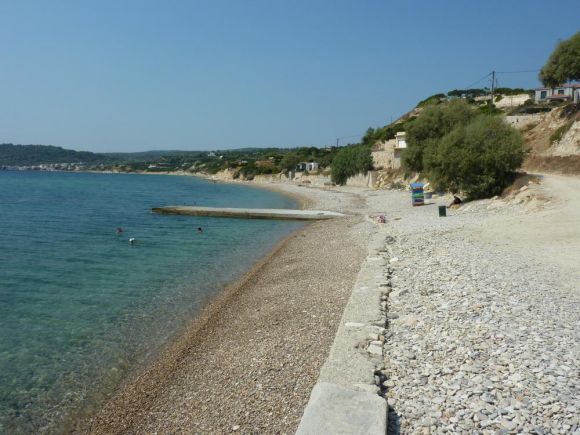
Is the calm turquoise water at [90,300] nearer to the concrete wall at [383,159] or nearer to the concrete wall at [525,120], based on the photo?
the concrete wall at [525,120]

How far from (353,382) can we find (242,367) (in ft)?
8.74

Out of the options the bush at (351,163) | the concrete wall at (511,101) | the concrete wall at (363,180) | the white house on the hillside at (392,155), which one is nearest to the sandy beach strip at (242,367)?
the white house on the hillside at (392,155)

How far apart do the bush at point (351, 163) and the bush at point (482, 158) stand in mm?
42776

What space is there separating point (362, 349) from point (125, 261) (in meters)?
15.7

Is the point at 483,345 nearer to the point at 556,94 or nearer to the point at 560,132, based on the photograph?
the point at 560,132

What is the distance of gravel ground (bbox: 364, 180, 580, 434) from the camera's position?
580cm

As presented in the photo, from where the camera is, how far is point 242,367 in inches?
342

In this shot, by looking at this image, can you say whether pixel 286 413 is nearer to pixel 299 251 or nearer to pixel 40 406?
pixel 40 406

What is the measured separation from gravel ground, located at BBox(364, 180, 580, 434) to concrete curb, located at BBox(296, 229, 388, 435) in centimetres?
29

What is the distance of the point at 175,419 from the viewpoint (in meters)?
7.40

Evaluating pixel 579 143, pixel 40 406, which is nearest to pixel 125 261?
pixel 40 406

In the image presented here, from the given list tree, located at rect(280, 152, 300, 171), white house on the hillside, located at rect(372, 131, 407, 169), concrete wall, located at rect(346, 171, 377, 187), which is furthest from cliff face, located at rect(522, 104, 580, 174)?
tree, located at rect(280, 152, 300, 171)

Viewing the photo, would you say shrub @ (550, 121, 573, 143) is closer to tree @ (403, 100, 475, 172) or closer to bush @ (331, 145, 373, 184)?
tree @ (403, 100, 475, 172)

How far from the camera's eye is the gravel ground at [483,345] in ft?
19.0
